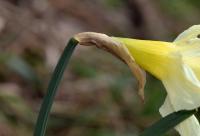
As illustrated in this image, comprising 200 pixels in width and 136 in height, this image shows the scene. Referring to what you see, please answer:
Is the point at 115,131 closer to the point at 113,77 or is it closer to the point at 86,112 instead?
the point at 86,112

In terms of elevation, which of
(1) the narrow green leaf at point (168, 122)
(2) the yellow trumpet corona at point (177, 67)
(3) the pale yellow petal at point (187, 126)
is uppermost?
(2) the yellow trumpet corona at point (177, 67)

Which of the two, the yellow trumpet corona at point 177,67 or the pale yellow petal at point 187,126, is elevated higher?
the yellow trumpet corona at point 177,67

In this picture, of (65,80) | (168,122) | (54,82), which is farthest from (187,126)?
(65,80)

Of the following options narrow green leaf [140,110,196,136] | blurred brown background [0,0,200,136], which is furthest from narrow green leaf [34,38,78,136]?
blurred brown background [0,0,200,136]

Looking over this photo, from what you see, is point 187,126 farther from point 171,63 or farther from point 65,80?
point 65,80

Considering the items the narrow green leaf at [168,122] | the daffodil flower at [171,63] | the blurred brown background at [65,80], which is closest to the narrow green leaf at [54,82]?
the daffodil flower at [171,63]

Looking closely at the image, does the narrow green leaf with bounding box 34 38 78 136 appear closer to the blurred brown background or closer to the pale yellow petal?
the pale yellow petal

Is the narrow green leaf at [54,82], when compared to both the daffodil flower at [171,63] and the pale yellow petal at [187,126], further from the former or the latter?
the pale yellow petal at [187,126]
